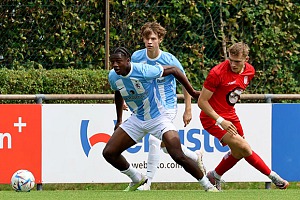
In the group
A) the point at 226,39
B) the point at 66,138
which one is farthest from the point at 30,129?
the point at 226,39

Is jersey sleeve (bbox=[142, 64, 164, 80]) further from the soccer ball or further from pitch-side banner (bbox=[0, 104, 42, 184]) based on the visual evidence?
pitch-side banner (bbox=[0, 104, 42, 184])

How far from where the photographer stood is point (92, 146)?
48.5ft

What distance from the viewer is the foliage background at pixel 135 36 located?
1645 cm

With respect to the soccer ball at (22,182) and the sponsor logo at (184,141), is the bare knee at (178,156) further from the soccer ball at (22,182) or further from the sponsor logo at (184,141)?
the sponsor logo at (184,141)

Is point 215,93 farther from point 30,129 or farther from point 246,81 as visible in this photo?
point 30,129

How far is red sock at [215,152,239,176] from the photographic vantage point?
13.4 meters

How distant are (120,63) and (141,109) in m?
0.77

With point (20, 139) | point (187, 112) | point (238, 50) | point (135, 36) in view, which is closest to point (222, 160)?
point (187, 112)

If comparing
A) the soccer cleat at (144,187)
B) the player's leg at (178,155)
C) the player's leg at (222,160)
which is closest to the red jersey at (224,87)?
the player's leg at (222,160)

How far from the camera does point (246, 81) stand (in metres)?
13.1

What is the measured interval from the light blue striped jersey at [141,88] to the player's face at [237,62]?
0.84 meters

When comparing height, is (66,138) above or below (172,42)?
below

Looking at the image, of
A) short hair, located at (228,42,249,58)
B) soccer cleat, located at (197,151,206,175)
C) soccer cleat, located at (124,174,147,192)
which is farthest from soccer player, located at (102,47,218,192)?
soccer cleat, located at (197,151,206,175)

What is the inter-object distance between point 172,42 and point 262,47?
1.44 metres
